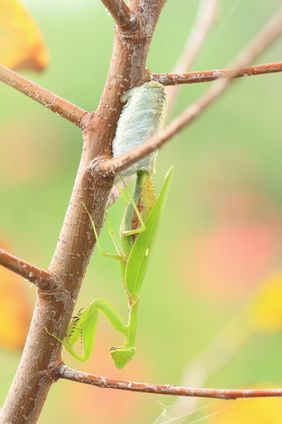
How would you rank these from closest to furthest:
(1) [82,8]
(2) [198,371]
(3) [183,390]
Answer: (3) [183,390] < (2) [198,371] < (1) [82,8]

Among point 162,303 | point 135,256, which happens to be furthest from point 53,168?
point 135,256

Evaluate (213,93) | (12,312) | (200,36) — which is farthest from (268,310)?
(213,93)

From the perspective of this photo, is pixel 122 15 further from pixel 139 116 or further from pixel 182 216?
pixel 182 216

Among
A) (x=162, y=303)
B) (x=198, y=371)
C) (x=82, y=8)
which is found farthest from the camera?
(x=82, y=8)

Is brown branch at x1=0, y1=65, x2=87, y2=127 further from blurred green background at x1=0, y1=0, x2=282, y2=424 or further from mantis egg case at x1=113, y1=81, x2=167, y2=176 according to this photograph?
blurred green background at x1=0, y1=0, x2=282, y2=424

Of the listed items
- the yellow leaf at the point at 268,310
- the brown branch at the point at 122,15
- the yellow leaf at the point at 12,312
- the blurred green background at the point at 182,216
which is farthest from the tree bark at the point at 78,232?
the blurred green background at the point at 182,216

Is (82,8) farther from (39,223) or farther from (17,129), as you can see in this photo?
(39,223)

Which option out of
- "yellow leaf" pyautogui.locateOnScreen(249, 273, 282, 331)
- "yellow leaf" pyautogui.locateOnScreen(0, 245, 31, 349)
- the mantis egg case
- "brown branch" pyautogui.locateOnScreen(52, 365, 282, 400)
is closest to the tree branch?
the mantis egg case

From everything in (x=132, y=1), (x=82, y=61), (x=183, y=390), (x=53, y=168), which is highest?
(x=82, y=61)
